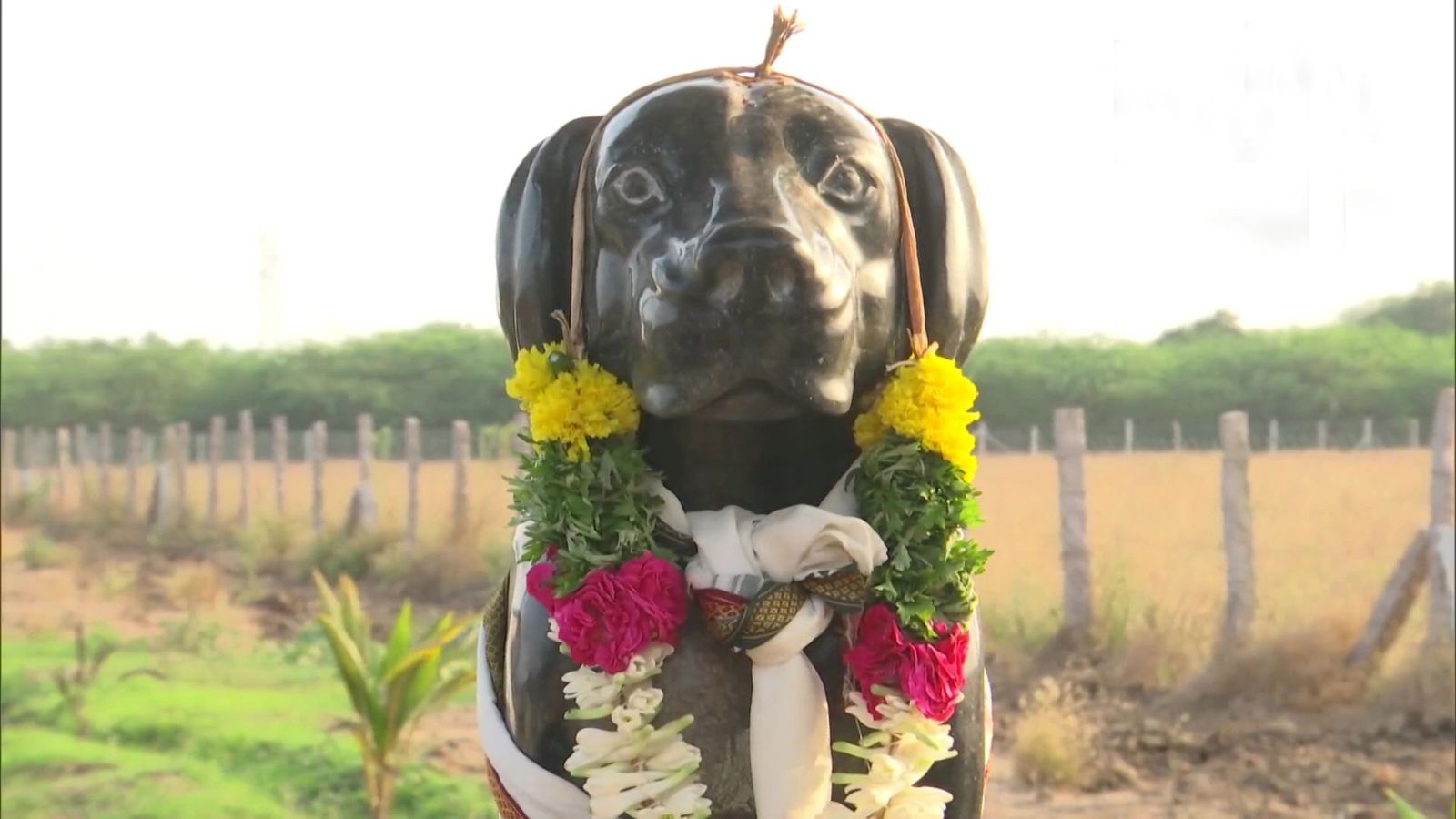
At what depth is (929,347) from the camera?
61.0 inches

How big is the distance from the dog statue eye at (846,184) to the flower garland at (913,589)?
200mm

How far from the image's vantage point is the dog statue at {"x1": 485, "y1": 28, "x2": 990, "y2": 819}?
4.42 feet

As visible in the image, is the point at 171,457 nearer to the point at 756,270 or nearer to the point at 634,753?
the point at 634,753

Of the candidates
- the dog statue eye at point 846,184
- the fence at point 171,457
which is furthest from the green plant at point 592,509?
the fence at point 171,457

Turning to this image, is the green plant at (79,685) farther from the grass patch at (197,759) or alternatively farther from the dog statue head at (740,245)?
the dog statue head at (740,245)

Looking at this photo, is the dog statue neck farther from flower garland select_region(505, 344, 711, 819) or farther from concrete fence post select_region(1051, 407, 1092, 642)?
concrete fence post select_region(1051, 407, 1092, 642)

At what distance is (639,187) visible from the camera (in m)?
1.48

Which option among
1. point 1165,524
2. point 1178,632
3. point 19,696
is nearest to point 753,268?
point 1178,632

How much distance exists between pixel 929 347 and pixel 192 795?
16.5 ft

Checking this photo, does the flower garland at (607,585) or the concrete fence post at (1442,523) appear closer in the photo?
the flower garland at (607,585)

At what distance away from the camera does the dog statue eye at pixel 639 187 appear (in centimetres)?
147

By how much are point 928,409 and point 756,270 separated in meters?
0.30

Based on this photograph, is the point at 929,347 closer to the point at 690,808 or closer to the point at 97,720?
the point at 690,808

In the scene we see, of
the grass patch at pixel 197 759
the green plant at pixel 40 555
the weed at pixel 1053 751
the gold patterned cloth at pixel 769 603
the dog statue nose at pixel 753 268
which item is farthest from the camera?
the green plant at pixel 40 555
